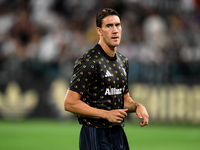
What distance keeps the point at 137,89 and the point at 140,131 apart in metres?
1.39

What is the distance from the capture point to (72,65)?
13.1 meters

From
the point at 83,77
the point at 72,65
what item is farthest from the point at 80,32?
the point at 83,77

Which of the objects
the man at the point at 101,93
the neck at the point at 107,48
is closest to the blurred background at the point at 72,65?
the man at the point at 101,93

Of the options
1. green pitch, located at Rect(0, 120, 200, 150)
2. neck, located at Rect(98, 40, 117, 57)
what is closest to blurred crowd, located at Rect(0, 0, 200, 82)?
green pitch, located at Rect(0, 120, 200, 150)

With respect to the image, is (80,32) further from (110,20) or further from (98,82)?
(98,82)

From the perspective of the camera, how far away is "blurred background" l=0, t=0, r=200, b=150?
11.5m

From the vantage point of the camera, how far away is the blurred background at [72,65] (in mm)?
11477

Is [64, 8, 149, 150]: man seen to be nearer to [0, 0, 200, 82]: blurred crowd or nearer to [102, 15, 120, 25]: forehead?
[102, 15, 120, 25]: forehead

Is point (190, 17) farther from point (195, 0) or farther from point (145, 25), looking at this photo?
point (145, 25)

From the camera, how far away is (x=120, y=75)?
4617 mm

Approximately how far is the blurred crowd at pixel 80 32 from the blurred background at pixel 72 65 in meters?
0.03

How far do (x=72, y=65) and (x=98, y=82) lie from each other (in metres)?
8.70

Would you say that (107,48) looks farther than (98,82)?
Yes

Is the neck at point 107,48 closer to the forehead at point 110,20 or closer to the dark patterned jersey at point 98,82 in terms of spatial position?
the dark patterned jersey at point 98,82
